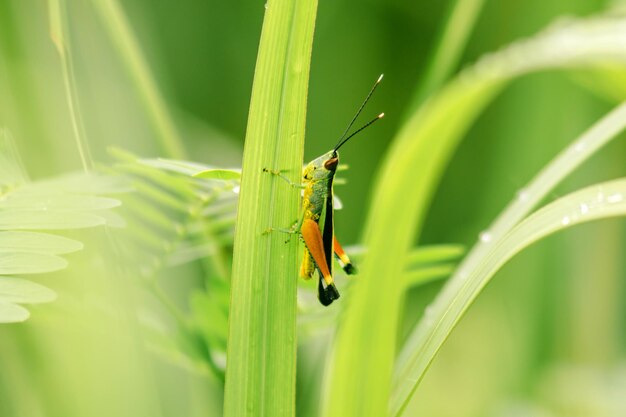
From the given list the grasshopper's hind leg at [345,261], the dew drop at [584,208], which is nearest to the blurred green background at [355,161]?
the grasshopper's hind leg at [345,261]

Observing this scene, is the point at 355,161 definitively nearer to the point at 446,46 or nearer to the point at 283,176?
the point at 446,46

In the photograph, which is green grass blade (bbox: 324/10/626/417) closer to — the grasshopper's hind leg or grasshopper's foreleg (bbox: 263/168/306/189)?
the grasshopper's hind leg

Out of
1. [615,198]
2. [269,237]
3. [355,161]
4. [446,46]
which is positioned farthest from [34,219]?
[355,161]

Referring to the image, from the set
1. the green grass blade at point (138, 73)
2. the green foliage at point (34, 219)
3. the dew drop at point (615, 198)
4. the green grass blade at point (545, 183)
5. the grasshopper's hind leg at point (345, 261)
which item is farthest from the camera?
the green grass blade at point (138, 73)

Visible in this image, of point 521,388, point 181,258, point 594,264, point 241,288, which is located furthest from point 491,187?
point 241,288

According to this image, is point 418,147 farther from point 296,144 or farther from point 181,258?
point 181,258

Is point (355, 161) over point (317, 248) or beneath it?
over

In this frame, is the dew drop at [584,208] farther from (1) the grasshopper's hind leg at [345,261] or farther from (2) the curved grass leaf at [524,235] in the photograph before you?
(1) the grasshopper's hind leg at [345,261]
